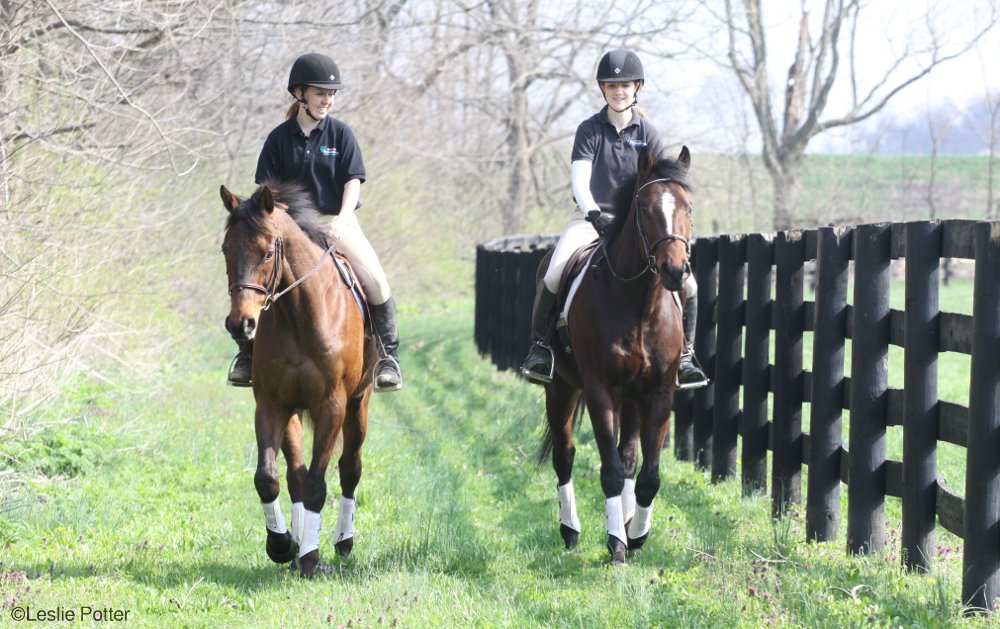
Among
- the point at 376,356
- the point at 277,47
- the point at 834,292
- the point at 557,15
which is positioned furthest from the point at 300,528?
the point at 557,15

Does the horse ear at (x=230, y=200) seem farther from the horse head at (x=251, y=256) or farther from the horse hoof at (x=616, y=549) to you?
the horse hoof at (x=616, y=549)

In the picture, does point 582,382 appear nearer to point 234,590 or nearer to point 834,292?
point 834,292

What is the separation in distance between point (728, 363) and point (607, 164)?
7.42 feet

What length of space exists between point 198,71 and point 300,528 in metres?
10.6

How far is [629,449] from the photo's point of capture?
6781 mm

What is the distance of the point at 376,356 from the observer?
23.2 ft

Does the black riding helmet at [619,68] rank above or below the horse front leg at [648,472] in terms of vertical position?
above

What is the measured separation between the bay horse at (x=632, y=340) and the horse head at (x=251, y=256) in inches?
78.8

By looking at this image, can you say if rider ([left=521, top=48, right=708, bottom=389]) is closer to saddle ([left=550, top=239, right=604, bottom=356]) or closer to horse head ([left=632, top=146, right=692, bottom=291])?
saddle ([left=550, top=239, right=604, bottom=356])

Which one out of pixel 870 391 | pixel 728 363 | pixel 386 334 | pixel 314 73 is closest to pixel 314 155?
pixel 314 73

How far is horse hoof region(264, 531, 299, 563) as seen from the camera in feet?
20.0

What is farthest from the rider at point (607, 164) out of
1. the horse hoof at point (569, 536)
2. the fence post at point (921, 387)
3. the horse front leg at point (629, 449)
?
the fence post at point (921, 387)

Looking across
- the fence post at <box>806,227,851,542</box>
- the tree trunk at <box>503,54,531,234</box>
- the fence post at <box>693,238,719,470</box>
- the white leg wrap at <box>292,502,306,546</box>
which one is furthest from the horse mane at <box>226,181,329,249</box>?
the tree trunk at <box>503,54,531,234</box>

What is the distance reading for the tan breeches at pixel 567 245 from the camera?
734 centimetres
